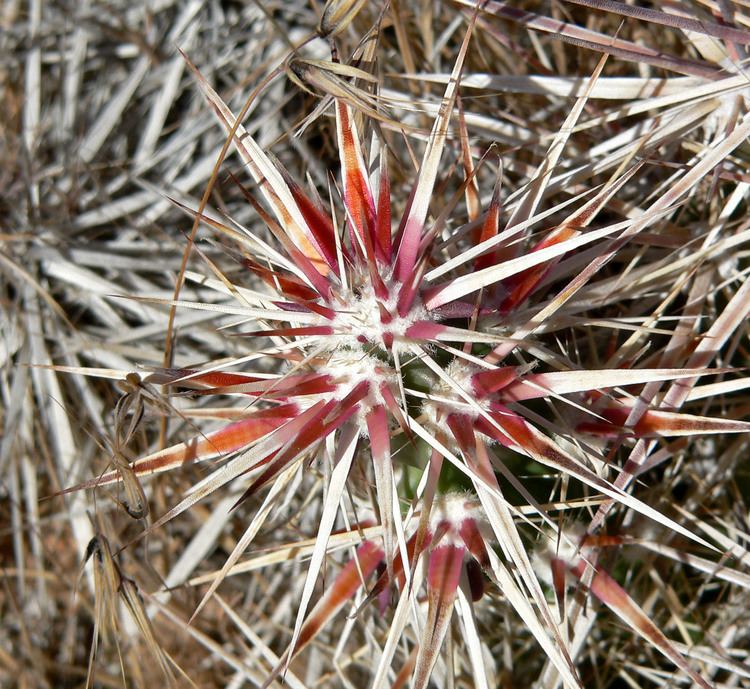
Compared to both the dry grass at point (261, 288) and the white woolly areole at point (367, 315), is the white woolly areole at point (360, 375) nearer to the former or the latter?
the white woolly areole at point (367, 315)

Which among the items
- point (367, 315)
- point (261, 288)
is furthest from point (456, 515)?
point (261, 288)

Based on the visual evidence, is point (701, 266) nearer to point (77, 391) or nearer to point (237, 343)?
point (237, 343)

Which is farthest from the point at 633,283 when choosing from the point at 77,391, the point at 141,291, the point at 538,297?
the point at 77,391

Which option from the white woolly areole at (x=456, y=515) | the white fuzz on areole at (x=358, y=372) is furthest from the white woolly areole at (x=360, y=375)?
the white woolly areole at (x=456, y=515)

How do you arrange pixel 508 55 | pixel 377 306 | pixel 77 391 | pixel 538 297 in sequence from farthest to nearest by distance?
pixel 77 391 < pixel 508 55 < pixel 538 297 < pixel 377 306

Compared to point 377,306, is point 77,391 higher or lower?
lower
